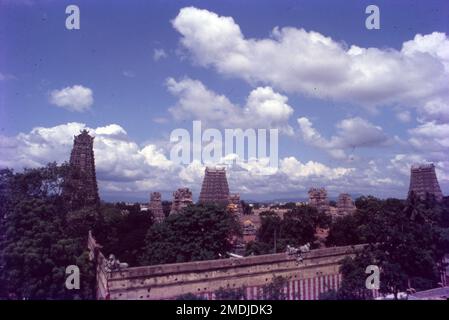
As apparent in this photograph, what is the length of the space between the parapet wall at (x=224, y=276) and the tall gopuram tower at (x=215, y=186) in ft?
116

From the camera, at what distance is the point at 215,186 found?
55.9 meters

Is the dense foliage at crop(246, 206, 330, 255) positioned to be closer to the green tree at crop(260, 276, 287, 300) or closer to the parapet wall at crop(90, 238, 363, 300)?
the parapet wall at crop(90, 238, 363, 300)

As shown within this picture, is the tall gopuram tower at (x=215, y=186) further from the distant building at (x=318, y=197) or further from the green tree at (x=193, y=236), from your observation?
the green tree at (x=193, y=236)

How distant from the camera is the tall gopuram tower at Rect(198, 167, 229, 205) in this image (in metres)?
55.3

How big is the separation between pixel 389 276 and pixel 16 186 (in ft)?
61.0

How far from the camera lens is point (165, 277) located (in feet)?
51.4

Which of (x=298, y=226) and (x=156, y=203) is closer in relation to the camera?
(x=298, y=226)

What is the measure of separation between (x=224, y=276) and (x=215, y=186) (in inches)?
1534

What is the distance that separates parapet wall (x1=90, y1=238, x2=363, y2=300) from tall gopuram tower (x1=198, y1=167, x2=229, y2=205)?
116 feet

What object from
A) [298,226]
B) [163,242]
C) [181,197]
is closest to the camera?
[163,242]

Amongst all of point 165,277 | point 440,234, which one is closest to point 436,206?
point 440,234

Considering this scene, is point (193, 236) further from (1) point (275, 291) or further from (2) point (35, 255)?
(2) point (35, 255)

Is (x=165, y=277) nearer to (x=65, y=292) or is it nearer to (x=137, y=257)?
(x=65, y=292)

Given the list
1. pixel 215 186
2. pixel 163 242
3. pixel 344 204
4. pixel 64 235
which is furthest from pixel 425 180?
pixel 64 235
